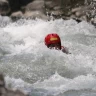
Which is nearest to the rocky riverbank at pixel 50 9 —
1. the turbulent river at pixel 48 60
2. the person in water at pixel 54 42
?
the turbulent river at pixel 48 60

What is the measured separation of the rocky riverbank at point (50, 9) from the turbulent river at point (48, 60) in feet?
2.67

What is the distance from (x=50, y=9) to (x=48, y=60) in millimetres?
6523

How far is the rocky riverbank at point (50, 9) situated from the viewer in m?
13.5

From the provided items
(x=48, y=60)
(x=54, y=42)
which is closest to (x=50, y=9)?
(x=54, y=42)

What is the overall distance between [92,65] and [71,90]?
1.94 m

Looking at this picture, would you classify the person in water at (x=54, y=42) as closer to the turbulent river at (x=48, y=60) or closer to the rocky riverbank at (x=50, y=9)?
the turbulent river at (x=48, y=60)

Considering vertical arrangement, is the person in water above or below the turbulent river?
above

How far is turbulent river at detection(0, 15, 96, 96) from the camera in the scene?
20.9 ft

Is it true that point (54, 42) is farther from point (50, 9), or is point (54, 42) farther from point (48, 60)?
point (50, 9)

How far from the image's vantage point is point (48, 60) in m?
8.21

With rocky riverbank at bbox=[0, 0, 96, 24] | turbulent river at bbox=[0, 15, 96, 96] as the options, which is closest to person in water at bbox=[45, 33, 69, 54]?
turbulent river at bbox=[0, 15, 96, 96]

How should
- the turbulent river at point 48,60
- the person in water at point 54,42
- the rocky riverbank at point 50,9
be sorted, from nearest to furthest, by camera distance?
the turbulent river at point 48,60 < the person in water at point 54,42 < the rocky riverbank at point 50,9

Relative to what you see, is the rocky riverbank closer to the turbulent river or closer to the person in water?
the turbulent river

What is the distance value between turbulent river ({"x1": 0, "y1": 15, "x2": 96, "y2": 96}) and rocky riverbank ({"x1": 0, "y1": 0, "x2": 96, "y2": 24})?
0.81m
